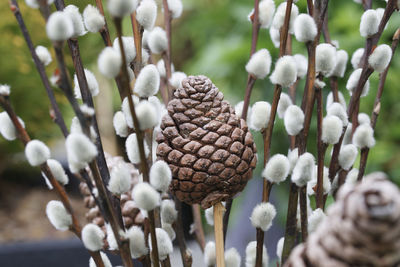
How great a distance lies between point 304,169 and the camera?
343mm

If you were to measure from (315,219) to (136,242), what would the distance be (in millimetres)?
127

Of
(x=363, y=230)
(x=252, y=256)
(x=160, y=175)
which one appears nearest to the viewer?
(x=363, y=230)

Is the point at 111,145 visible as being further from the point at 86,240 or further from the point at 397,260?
the point at 397,260

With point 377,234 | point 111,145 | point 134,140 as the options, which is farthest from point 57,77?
point 111,145

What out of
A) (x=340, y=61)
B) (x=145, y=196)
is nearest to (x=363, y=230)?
(x=145, y=196)

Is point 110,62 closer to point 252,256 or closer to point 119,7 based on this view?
point 119,7

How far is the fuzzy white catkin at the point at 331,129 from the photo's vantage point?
343 millimetres

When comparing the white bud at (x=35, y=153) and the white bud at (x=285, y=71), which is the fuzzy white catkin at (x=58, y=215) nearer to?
the white bud at (x=35, y=153)

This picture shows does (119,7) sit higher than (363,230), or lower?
higher

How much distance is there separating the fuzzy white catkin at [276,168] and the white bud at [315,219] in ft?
0.12

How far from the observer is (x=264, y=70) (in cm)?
38

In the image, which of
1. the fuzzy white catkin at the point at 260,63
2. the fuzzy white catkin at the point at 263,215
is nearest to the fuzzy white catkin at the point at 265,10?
the fuzzy white catkin at the point at 260,63

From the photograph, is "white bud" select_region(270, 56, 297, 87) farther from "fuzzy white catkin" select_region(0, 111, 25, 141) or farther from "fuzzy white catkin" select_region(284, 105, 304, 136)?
"fuzzy white catkin" select_region(0, 111, 25, 141)

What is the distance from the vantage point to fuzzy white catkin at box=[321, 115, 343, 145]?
1.13 ft
